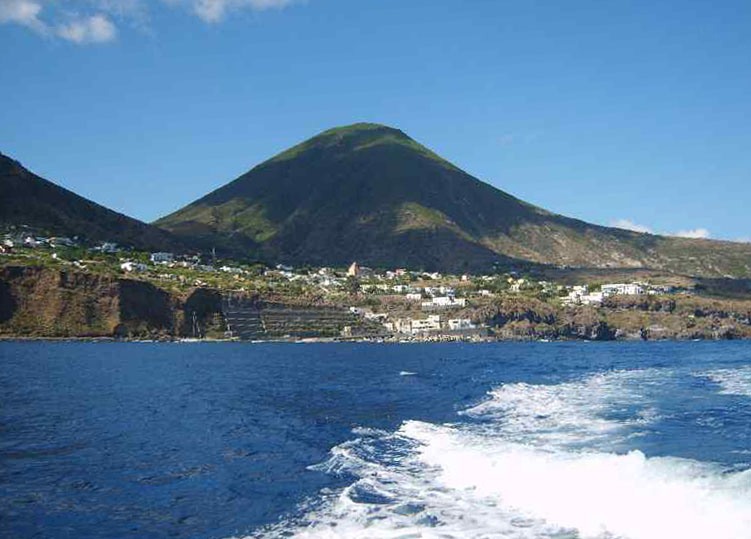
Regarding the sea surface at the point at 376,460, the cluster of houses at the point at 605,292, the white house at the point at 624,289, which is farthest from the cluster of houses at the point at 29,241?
the white house at the point at 624,289

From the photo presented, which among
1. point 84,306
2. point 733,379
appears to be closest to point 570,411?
point 733,379

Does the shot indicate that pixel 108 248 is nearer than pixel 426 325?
No

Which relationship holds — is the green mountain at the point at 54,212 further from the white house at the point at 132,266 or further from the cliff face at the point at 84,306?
the cliff face at the point at 84,306

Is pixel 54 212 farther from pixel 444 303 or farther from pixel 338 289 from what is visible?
pixel 444 303

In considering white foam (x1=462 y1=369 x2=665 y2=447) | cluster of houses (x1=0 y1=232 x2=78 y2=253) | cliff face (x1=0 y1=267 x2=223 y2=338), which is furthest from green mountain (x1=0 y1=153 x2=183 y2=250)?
white foam (x1=462 y1=369 x2=665 y2=447)

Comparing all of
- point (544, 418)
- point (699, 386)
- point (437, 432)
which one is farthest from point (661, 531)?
point (699, 386)

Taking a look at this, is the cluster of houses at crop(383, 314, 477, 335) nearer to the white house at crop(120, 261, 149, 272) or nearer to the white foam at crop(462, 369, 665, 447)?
the white house at crop(120, 261, 149, 272)

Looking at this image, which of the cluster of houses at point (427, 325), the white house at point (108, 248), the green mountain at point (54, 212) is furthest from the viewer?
the green mountain at point (54, 212)
